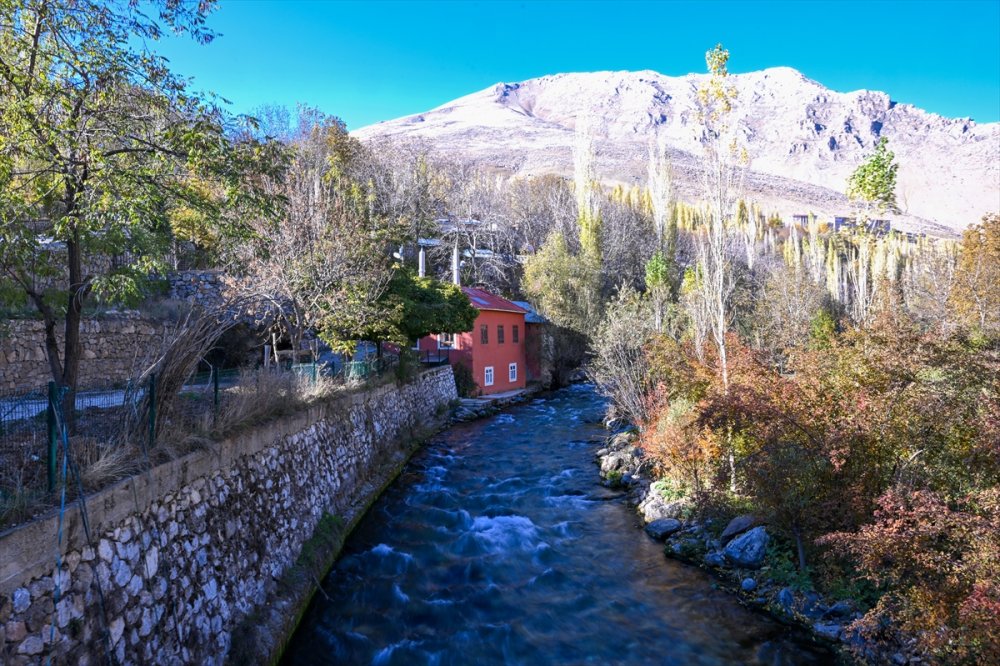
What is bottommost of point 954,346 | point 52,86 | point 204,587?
point 204,587

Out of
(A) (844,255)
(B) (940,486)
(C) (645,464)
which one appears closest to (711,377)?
(C) (645,464)

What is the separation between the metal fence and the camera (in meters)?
4.97

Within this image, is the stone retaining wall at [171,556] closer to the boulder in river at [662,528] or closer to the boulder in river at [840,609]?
the boulder in river at [662,528]

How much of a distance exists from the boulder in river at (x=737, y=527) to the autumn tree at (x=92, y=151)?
9107 mm

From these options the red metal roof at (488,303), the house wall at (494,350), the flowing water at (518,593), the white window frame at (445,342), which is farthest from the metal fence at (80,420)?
the red metal roof at (488,303)

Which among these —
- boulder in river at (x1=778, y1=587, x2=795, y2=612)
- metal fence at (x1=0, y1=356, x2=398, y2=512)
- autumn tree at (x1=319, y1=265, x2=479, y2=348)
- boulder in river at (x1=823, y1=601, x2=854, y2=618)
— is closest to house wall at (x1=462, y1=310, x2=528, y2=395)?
autumn tree at (x1=319, y1=265, x2=479, y2=348)

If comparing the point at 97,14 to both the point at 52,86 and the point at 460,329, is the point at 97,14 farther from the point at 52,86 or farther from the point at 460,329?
the point at 460,329

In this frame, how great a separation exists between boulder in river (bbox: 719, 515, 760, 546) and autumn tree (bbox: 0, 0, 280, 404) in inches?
359

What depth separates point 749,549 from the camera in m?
9.24

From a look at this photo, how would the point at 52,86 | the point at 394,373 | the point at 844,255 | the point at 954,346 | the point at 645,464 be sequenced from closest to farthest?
1. the point at 52,86
2. the point at 954,346
3. the point at 645,464
4. the point at 394,373
5. the point at 844,255

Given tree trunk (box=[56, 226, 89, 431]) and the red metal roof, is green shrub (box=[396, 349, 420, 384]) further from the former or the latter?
tree trunk (box=[56, 226, 89, 431])

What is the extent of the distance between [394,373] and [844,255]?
171 feet

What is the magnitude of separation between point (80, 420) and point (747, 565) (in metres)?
9.54

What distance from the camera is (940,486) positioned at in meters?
7.18
